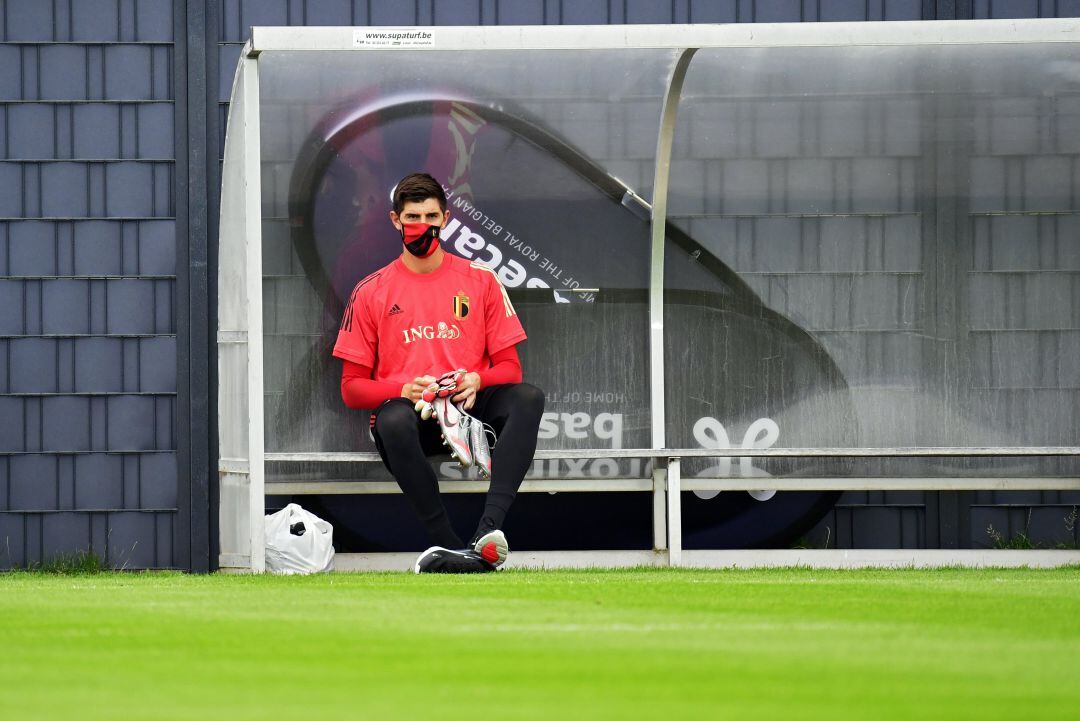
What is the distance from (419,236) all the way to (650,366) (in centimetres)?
115

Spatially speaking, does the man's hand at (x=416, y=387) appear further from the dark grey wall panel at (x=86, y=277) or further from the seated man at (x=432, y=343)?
the dark grey wall panel at (x=86, y=277)

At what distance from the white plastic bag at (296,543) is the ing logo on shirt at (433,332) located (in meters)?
0.76

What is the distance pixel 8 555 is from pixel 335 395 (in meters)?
1.94

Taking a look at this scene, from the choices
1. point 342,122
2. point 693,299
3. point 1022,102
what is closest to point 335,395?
point 342,122

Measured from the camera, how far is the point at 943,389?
21.7ft

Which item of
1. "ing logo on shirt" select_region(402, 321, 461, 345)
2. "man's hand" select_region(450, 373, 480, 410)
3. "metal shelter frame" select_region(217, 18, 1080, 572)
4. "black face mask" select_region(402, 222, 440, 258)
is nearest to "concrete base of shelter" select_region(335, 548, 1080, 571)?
"metal shelter frame" select_region(217, 18, 1080, 572)

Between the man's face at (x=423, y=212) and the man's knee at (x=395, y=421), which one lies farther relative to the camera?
the man's face at (x=423, y=212)

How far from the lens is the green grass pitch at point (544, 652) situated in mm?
2295

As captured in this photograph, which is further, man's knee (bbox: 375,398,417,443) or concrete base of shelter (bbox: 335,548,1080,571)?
concrete base of shelter (bbox: 335,548,1080,571)

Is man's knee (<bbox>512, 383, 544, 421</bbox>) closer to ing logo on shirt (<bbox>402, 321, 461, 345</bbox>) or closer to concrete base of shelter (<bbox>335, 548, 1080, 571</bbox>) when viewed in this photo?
ing logo on shirt (<bbox>402, 321, 461, 345</bbox>)

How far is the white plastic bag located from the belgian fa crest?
0.92m

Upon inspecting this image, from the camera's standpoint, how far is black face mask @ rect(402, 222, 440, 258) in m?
6.00

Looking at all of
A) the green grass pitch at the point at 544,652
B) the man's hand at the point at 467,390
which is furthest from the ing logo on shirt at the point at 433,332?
the green grass pitch at the point at 544,652

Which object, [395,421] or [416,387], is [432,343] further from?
[395,421]
